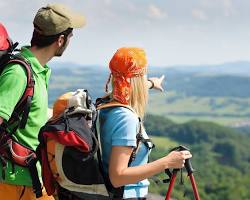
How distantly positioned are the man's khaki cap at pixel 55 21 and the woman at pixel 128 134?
43 cm

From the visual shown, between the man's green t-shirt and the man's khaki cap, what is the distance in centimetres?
24

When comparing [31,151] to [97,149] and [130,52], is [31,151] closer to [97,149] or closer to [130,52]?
[97,149]

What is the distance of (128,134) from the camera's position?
3.76 meters

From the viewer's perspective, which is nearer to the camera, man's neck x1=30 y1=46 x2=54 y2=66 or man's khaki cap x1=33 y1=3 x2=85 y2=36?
man's khaki cap x1=33 y1=3 x2=85 y2=36

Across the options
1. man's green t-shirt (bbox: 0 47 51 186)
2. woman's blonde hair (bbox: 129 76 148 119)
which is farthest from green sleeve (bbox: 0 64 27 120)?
woman's blonde hair (bbox: 129 76 148 119)

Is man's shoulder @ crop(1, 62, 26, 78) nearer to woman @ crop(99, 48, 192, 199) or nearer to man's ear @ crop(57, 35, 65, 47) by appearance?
man's ear @ crop(57, 35, 65, 47)

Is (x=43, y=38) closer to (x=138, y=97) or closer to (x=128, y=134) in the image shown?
(x=138, y=97)

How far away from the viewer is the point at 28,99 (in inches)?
162

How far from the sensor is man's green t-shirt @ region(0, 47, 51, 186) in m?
4.02

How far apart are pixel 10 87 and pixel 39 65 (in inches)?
15.0

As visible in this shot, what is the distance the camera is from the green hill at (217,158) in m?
104

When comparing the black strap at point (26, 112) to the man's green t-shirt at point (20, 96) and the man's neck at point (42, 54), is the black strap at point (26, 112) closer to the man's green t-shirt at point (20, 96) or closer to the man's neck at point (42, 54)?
the man's green t-shirt at point (20, 96)

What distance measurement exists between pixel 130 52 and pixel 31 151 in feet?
3.43

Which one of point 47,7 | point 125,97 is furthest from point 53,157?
point 47,7
